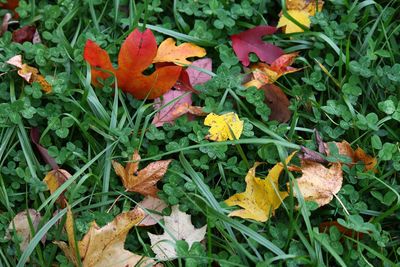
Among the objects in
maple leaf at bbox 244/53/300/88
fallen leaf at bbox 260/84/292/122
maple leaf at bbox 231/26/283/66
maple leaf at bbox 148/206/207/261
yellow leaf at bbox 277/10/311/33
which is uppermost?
yellow leaf at bbox 277/10/311/33

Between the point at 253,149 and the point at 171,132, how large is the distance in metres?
0.27

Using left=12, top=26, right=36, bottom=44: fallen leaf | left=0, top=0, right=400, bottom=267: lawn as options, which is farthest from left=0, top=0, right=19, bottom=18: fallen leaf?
left=12, top=26, right=36, bottom=44: fallen leaf

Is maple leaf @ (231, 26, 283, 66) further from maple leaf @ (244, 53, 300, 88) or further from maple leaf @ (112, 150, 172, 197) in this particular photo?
maple leaf @ (112, 150, 172, 197)

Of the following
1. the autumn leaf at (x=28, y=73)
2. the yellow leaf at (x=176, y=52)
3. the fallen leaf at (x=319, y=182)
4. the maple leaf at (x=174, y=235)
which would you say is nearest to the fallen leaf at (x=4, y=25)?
the autumn leaf at (x=28, y=73)

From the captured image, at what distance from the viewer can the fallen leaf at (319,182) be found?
1.88 metres

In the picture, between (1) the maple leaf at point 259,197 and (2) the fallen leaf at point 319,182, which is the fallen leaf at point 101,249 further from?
(2) the fallen leaf at point 319,182

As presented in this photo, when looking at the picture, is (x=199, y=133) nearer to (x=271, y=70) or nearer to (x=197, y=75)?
(x=197, y=75)

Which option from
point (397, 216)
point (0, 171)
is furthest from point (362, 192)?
point (0, 171)

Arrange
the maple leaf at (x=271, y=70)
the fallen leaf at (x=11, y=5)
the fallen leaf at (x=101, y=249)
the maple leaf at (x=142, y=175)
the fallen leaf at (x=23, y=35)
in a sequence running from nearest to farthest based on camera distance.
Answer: the fallen leaf at (x=101, y=249), the maple leaf at (x=142, y=175), the maple leaf at (x=271, y=70), the fallen leaf at (x=23, y=35), the fallen leaf at (x=11, y=5)

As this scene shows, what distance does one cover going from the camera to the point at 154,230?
1910 mm

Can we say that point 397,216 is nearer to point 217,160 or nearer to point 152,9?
point 217,160

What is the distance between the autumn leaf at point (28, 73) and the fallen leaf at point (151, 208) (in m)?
0.52

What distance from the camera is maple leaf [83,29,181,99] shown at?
202 centimetres

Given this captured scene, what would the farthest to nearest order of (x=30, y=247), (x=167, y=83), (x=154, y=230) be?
(x=167, y=83) < (x=154, y=230) < (x=30, y=247)
